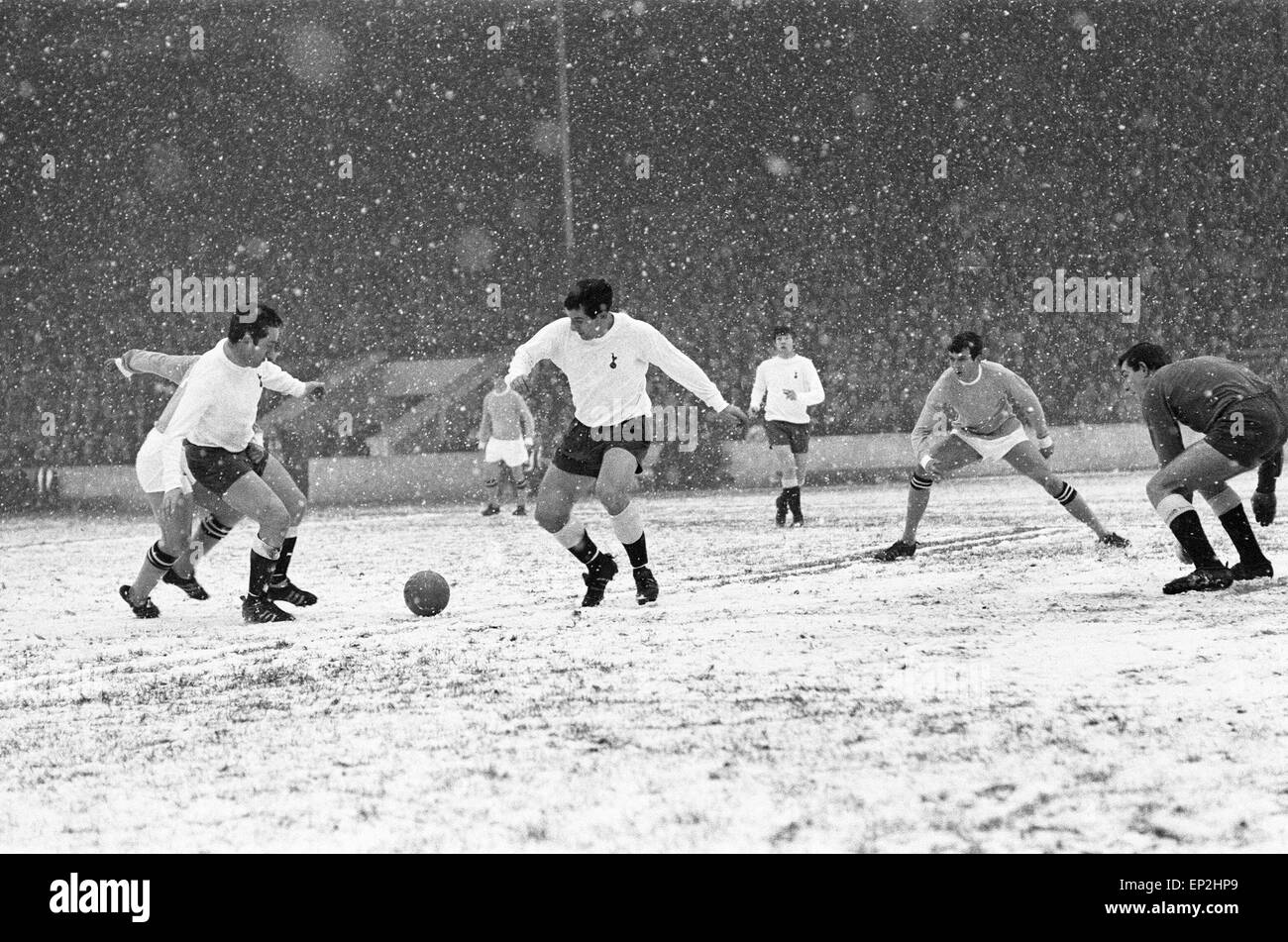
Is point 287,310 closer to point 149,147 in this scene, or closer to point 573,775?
point 149,147

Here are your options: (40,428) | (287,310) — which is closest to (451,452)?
(287,310)

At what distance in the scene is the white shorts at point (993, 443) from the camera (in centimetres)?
932

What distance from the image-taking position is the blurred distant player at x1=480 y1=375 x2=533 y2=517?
1595cm

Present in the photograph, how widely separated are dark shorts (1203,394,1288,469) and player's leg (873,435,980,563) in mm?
2521

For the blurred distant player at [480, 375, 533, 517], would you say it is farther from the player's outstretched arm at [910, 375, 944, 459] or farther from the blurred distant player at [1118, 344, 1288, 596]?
the blurred distant player at [1118, 344, 1288, 596]

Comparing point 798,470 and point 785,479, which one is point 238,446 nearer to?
point 785,479

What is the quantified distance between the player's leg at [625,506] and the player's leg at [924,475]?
2.47 m

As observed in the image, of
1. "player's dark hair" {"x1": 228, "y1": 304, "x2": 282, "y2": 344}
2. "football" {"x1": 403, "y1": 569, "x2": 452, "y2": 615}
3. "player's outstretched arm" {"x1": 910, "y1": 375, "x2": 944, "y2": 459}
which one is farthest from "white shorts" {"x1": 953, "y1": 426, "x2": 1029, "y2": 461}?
"player's dark hair" {"x1": 228, "y1": 304, "x2": 282, "y2": 344}

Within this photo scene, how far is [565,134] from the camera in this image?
22.1 meters

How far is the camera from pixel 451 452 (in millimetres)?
21703

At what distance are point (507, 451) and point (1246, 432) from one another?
33.6 feet

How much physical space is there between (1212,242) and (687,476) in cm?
973

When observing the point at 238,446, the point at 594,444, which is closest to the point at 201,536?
the point at 238,446

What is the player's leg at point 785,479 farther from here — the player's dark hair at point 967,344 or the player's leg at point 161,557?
the player's leg at point 161,557
